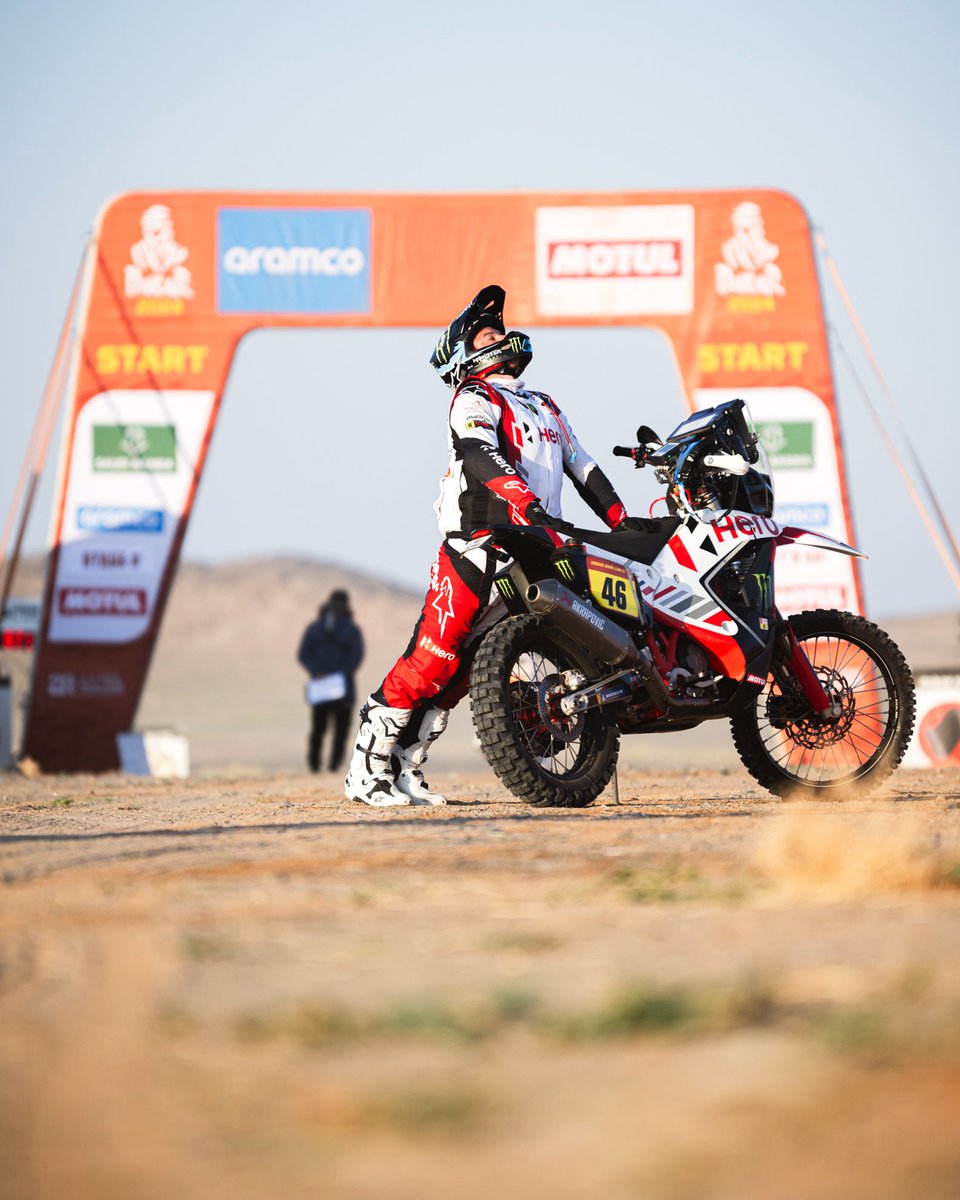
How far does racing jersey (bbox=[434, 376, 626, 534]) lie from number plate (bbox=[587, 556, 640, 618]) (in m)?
0.33

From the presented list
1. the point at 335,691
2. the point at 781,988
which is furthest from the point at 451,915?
the point at 335,691

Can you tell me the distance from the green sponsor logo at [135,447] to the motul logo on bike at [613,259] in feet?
12.0

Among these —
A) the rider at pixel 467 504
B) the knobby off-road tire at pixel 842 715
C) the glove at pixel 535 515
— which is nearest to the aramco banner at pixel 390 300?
the knobby off-road tire at pixel 842 715

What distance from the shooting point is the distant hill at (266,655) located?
29.8 m

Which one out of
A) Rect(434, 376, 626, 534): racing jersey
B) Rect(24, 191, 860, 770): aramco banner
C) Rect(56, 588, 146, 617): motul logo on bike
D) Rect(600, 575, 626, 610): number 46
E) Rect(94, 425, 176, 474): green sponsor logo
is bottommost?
Rect(600, 575, 626, 610): number 46

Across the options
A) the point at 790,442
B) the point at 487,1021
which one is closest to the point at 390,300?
the point at 790,442

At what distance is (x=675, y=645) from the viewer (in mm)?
6488

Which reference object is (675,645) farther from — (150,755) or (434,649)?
(150,755)

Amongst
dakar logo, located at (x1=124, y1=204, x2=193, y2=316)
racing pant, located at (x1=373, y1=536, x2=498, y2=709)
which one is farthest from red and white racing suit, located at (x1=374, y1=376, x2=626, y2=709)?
dakar logo, located at (x1=124, y1=204, x2=193, y2=316)

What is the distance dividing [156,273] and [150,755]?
13.8 feet

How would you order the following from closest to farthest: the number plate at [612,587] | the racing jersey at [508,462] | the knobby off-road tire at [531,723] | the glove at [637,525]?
the knobby off-road tire at [531,723], the number plate at [612,587], the racing jersey at [508,462], the glove at [637,525]

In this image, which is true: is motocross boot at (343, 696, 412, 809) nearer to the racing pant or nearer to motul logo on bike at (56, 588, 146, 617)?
the racing pant

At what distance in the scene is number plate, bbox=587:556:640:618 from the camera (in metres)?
6.20

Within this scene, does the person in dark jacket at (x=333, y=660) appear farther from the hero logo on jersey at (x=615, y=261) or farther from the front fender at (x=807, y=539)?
the front fender at (x=807, y=539)
